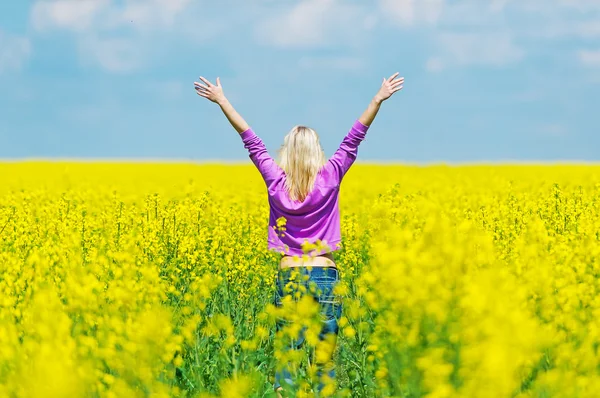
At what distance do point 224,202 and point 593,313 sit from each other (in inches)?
353

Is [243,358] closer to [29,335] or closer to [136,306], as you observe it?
[136,306]

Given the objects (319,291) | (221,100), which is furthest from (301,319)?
(221,100)

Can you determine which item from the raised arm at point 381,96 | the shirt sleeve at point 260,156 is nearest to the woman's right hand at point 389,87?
the raised arm at point 381,96

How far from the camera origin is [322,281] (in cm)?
481

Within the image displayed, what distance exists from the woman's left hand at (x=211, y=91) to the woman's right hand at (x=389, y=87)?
107 cm

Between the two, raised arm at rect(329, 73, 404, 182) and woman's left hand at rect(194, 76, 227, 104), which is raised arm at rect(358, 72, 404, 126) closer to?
raised arm at rect(329, 73, 404, 182)

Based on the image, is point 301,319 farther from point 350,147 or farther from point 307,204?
point 350,147

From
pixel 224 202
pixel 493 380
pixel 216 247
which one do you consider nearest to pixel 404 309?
pixel 493 380

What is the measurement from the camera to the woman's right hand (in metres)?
5.52

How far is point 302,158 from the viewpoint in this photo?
4.96 metres

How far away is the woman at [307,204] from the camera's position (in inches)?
190

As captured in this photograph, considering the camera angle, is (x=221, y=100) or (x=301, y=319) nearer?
(x=301, y=319)

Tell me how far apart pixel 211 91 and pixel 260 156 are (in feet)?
2.40

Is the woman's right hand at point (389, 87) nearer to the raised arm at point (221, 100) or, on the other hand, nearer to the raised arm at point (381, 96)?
the raised arm at point (381, 96)
